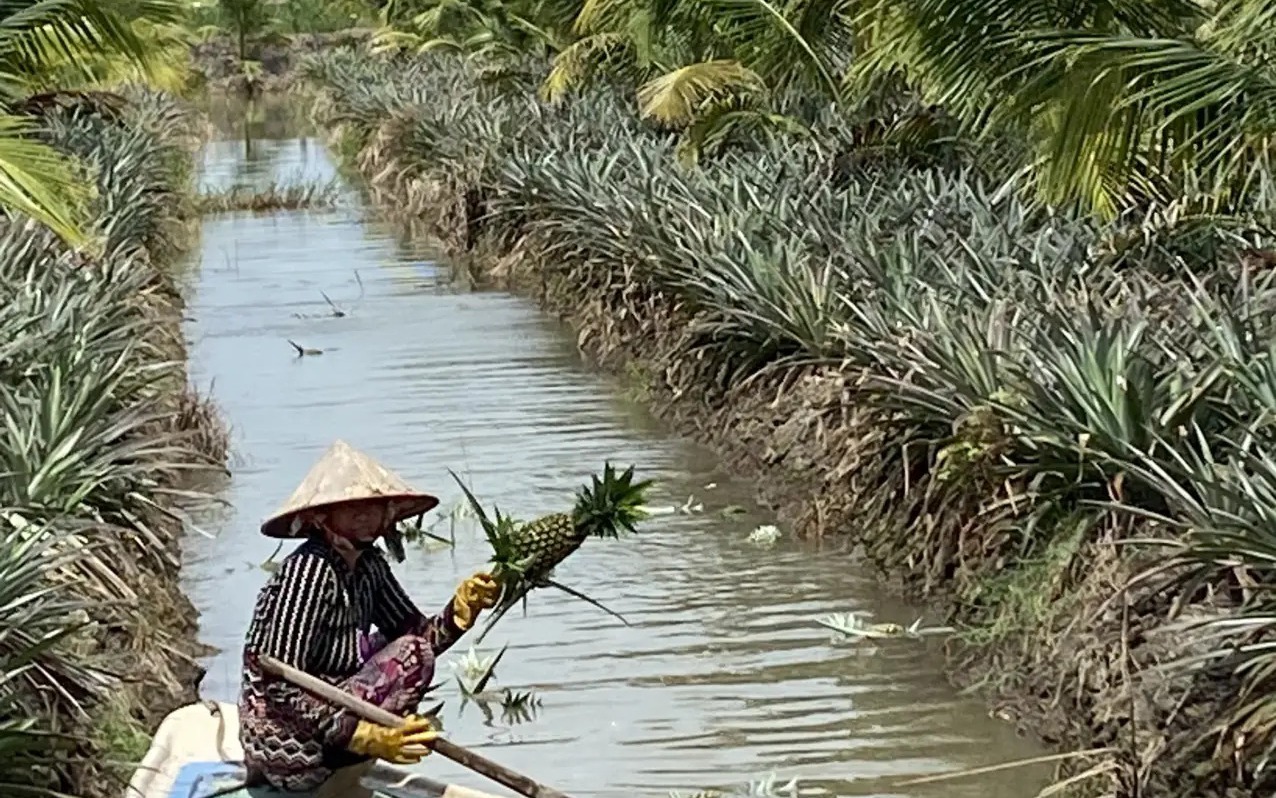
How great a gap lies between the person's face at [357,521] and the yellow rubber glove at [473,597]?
1.10ft

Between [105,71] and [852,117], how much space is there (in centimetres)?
607

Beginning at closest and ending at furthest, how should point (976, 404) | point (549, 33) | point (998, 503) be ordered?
point (998, 503) → point (976, 404) → point (549, 33)

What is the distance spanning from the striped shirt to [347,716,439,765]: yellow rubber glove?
A: 56 millimetres

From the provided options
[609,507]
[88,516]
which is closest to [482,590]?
[609,507]

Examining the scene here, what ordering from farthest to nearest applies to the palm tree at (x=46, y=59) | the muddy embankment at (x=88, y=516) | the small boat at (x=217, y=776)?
1. the palm tree at (x=46, y=59)
2. the muddy embankment at (x=88, y=516)
3. the small boat at (x=217, y=776)

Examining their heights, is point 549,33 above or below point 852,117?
below

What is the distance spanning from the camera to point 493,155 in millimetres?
21594

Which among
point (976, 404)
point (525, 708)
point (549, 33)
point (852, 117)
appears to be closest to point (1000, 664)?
point (976, 404)

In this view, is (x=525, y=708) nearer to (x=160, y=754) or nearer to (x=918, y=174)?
(x=160, y=754)

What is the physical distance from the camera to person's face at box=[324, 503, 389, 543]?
6008 millimetres

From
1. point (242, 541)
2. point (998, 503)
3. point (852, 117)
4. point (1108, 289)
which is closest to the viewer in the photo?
point (998, 503)

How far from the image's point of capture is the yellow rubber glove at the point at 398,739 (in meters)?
5.76

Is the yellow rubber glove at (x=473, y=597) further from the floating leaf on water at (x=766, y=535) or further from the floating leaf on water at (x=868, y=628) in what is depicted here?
the floating leaf on water at (x=766, y=535)

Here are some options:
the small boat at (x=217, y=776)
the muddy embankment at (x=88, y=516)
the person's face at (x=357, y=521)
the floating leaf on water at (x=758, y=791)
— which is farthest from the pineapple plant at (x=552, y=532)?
the floating leaf on water at (x=758, y=791)
